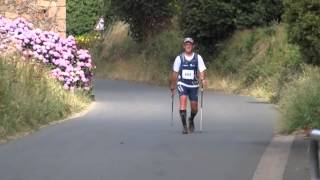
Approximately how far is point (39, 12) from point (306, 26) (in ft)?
50.5

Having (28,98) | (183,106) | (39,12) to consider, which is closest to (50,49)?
(39,12)

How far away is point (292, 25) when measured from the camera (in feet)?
36.2

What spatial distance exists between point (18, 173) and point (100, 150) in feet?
7.79

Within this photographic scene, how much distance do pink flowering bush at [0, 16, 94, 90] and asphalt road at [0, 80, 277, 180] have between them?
2495 millimetres

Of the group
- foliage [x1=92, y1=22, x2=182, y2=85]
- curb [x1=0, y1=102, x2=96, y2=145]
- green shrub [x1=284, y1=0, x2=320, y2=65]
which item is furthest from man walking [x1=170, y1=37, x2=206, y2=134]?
foliage [x1=92, y1=22, x2=182, y2=85]

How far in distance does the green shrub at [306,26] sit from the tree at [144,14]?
33665 millimetres

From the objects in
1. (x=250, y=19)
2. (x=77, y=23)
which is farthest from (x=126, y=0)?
(x=77, y=23)

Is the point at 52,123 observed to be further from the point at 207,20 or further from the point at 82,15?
the point at 82,15

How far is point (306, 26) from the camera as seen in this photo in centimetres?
1058

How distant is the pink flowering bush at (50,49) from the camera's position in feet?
65.7

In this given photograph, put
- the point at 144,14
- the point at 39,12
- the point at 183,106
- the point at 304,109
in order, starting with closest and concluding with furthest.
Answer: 1. the point at 304,109
2. the point at 183,106
3. the point at 39,12
4. the point at 144,14

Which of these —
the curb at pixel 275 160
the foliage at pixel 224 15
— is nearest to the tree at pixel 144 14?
the foliage at pixel 224 15

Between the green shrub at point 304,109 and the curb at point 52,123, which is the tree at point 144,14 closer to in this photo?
the curb at point 52,123

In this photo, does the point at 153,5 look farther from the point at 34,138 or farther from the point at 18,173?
the point at 18,173
